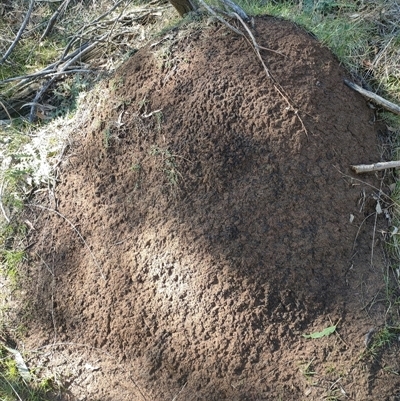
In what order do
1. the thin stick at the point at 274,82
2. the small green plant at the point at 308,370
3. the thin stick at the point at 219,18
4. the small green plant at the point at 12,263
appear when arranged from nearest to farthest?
the small green plant at the point at 308,370 → the thin stick at the point at 274,82 → the thin stick at the point at 219,18 → the small green plant at the point at 12,263

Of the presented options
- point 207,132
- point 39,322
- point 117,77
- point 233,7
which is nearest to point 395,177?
point 207,132

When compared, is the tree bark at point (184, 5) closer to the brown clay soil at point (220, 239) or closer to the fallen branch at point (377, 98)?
the brown clay soil at point (220, 239)

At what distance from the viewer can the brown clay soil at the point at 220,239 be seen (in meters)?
2.31

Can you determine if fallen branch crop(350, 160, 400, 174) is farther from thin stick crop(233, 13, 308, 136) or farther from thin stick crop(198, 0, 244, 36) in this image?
thin stick crop(198, 0, 244, 36)

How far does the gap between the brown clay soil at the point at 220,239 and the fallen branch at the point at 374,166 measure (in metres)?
0.04

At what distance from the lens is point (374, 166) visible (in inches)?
102

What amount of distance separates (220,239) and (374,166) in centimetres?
84

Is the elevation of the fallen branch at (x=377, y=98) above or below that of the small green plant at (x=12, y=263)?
below

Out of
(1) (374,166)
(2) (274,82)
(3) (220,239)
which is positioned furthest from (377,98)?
(3) (220,239)

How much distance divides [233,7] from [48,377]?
209 cm

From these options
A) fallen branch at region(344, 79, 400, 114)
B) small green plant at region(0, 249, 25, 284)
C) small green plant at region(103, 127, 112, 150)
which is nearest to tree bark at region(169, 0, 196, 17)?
small green plant at region(103, 127, 112, 150)

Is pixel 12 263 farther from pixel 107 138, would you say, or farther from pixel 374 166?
pixel 374 166

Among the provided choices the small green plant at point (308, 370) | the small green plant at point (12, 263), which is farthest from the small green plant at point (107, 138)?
the small green plant at point (308, 370)

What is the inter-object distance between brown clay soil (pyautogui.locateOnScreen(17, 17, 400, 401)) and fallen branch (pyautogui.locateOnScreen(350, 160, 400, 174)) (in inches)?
1.7
